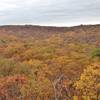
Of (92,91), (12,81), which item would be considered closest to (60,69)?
(12,81)

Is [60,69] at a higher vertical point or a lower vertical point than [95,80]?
lower

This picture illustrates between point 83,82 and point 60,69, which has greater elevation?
point 83,82

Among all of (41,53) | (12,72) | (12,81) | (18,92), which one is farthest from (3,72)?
(41,53)

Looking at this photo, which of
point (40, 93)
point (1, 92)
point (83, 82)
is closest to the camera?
point (83, 82)

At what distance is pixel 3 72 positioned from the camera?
73188 millimetres

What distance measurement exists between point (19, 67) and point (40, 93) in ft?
86.0

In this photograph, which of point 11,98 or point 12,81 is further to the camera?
point 12,81

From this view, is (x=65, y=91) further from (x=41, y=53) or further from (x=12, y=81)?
(x=41, y=53)

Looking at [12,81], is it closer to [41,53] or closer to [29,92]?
[29,92]

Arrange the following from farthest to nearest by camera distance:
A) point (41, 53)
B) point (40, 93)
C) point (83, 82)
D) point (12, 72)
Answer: point (41, 53) → point (12, 72) → point (40, 93) → point (83, 82)

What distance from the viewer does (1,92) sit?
173ft

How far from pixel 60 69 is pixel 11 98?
1597 inches

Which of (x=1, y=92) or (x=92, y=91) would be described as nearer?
(x=92, y=91)

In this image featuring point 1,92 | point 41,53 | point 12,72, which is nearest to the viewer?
point 1,92
